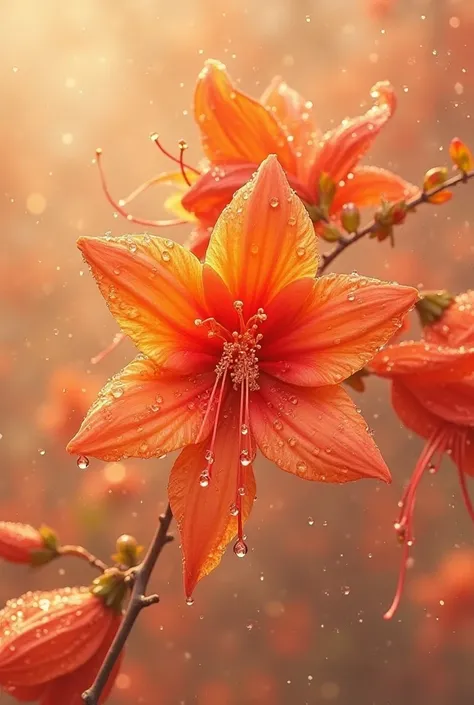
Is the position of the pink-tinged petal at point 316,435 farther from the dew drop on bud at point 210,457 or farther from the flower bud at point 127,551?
the flower bud at point 127,551

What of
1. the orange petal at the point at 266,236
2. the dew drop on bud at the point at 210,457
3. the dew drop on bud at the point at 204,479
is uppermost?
the orange petal at the point at 266,236

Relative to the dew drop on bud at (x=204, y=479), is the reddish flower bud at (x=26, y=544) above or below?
below

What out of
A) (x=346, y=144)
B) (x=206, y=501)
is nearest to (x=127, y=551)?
(x=206, y=501)

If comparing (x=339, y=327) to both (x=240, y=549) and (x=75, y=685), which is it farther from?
(x=75, y=685)

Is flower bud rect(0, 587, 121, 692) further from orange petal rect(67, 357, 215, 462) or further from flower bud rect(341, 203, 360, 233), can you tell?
flower bud rect(341, 203, 360, 233)

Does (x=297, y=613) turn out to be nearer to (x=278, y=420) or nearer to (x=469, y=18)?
(x=278, y=420)

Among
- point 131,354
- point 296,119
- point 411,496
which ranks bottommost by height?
point 411,496

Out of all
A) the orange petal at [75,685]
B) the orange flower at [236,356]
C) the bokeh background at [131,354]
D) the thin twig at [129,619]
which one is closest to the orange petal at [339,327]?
the orange flower at [236,356]
